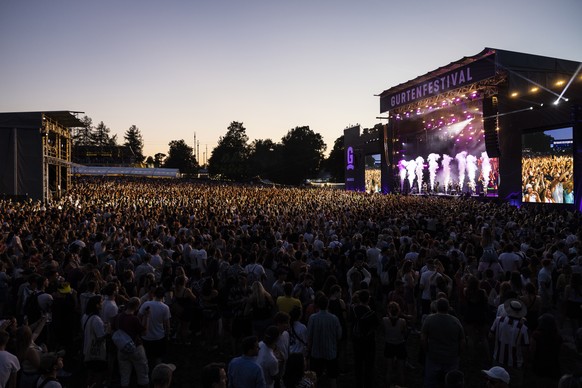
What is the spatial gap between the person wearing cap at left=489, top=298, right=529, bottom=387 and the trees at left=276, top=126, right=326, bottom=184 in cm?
6704

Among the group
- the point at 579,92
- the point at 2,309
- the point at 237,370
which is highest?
the point at 579,92

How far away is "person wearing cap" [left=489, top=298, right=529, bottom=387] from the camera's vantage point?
488 centimetres

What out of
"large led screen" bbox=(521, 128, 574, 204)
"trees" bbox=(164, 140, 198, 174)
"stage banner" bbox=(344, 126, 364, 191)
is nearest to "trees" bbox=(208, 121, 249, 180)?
"trees" bbox=(164, 140, 198, 174)

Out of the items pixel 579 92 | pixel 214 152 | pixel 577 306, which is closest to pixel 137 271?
pixel 577 306

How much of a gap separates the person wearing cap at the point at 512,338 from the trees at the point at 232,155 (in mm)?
74565

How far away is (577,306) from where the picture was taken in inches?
267

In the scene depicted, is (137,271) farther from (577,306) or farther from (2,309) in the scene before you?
(577,306)

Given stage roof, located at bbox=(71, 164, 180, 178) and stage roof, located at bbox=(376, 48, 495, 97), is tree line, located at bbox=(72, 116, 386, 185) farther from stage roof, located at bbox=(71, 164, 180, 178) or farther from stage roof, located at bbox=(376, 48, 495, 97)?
stage roof, located at bbox=(376, 48, 495, 97)

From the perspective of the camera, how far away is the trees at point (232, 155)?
3137 inches

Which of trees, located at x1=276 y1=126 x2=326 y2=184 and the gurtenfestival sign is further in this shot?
trees, located at x1=276 y1=126 x2=326 y2=184

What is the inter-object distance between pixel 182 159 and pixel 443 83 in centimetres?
8639

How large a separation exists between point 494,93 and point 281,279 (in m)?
25.0

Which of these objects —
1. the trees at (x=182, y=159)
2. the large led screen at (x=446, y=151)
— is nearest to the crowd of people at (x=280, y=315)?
the large led screen at (x=446, y=151)

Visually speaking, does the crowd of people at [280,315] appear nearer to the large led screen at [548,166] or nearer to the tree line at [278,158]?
the large led screen at [548,166]
